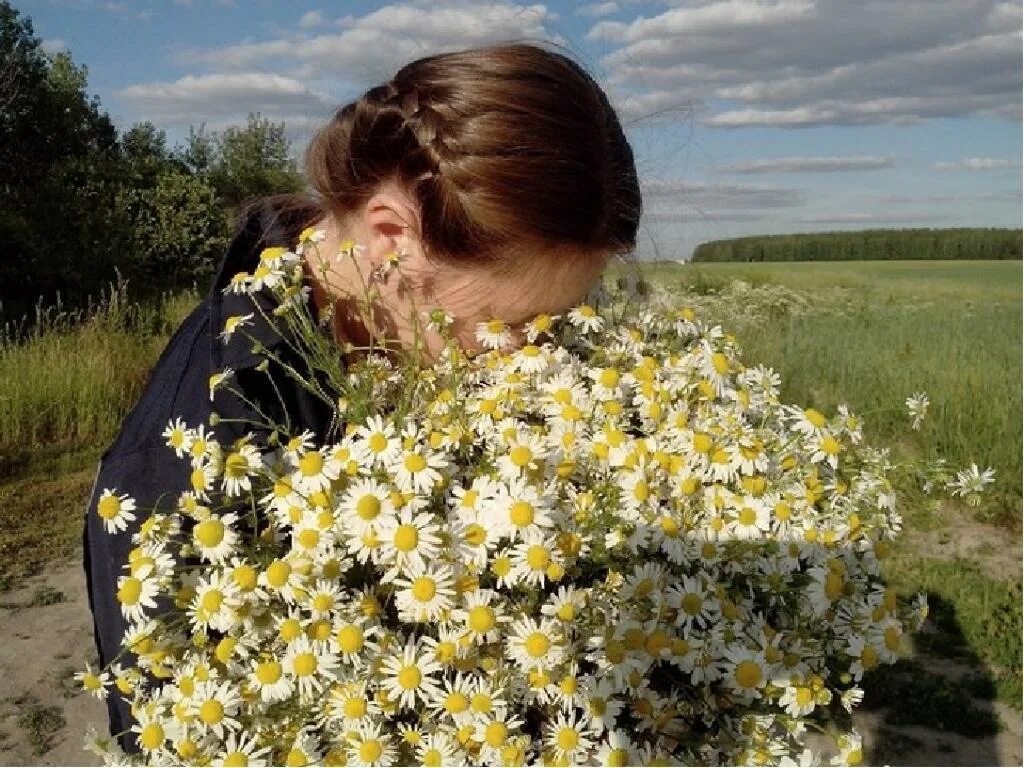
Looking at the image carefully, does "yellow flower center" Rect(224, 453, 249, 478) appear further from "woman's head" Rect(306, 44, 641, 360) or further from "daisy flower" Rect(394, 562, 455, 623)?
"woman's head" Rect(306, 44, 641, 360)

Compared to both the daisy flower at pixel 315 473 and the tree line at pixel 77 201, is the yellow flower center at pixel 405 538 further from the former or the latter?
the tree line at pixel 77 201

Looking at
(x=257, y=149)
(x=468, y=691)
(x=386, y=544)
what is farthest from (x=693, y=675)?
(x=257, y=149)

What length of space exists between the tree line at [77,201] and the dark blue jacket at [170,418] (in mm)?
10078

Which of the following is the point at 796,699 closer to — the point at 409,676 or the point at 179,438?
the point at 409,676

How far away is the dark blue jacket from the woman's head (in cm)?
21

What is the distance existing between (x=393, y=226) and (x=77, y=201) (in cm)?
1465

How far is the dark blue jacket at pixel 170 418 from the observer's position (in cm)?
140

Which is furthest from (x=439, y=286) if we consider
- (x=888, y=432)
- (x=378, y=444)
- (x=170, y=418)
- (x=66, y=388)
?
(x=66, y=388)

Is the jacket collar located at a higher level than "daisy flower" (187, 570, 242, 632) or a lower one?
higher

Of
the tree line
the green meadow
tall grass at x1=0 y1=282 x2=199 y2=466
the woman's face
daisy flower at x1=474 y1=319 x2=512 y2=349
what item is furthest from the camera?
the tree line

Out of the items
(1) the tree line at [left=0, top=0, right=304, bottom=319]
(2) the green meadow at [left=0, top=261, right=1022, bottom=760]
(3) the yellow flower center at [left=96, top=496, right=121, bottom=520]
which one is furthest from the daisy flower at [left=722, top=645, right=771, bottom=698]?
(1) the tree line at [left=0, top=0, right=304, bottom=319]

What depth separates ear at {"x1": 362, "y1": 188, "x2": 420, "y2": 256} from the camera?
175 centimetres

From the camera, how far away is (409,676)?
42.9 inches

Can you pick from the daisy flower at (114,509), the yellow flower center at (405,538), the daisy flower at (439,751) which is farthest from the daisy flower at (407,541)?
the daisy flower at (114,509)
